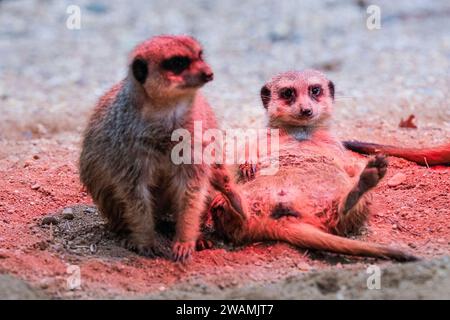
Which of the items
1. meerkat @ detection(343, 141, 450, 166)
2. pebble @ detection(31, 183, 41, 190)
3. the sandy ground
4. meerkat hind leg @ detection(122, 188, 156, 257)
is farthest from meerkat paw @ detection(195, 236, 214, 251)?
meerkat @ detection(343, 141, 450, 166)

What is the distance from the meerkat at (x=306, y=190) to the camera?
3.00m

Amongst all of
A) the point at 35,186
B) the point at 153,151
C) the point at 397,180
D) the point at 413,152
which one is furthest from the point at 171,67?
the point at 413,152

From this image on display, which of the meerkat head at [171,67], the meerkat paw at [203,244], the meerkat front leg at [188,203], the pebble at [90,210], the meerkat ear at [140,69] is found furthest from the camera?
the pebble at [90,210]

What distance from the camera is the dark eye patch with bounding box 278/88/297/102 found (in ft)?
12.1

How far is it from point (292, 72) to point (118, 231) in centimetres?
124

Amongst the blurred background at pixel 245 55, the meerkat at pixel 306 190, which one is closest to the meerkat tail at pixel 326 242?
the meerkat at pixel 306 190

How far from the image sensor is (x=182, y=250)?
3053mm

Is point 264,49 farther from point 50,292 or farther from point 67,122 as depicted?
point 50,292

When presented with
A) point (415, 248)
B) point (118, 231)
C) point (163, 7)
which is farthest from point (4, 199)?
point (163, 7)

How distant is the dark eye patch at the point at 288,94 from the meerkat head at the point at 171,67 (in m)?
0.85

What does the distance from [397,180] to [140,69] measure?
1617mm

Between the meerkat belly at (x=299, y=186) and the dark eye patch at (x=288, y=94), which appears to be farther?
the dark eye patch at (x=288, y=94)

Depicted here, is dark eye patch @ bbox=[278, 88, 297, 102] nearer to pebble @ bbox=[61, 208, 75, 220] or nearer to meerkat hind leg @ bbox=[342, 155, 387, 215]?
meerkat hind leg @ bbox=[342, 155, 387, 215]

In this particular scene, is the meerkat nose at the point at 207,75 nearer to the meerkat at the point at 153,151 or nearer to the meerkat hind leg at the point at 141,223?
the meerkat at the point at 153,151
